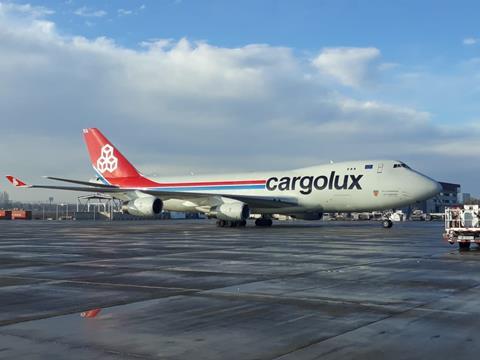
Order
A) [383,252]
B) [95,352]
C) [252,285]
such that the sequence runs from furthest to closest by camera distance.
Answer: [383,252] < [252,285] < [95,352]

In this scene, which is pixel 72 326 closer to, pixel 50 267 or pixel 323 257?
pixel 50 267

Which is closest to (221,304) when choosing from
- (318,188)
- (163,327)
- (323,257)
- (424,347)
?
(163,327)

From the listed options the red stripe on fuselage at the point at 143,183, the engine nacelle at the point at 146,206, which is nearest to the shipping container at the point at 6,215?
the red stripe on fuselage at the point at 143,183

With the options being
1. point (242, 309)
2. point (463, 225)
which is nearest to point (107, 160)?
point (463, 225)

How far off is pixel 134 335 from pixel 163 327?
→ 484 millimetres

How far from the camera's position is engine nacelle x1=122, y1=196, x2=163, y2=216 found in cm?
3570

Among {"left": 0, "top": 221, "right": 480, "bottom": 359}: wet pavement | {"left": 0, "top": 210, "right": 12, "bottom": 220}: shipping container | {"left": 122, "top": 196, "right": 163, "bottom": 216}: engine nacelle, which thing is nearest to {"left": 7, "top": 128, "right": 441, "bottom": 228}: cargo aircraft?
{"left": 122, "top": 196, "right": 163, "bottom": 216}: engine nacelle

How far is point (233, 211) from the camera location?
34.5 meters

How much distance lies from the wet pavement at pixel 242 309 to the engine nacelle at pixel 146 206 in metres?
21.9

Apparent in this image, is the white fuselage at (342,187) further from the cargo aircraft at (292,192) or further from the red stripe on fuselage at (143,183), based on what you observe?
the red stripe on fuselage at (143,183)

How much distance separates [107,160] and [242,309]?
4078cm

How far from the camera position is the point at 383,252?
54.1 feet

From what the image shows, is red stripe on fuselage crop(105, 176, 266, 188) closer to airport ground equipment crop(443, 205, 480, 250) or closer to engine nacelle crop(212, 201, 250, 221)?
engine nacelle crop(212, 201, 250, 221)

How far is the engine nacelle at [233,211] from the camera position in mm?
34375
